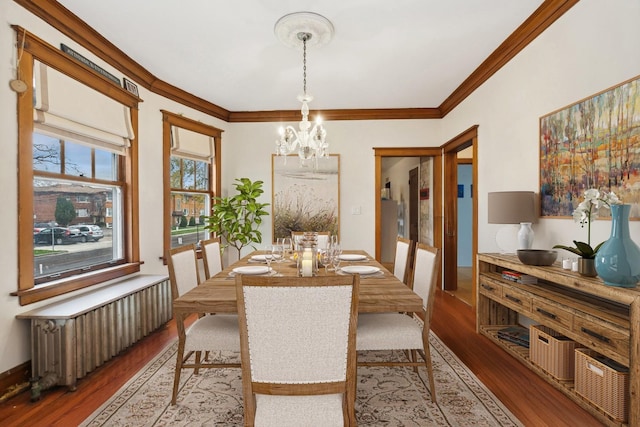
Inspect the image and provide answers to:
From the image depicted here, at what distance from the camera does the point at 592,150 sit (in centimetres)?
222

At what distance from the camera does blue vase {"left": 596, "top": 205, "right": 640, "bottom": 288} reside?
1.67 meters

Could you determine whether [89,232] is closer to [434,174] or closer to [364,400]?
[364,400]

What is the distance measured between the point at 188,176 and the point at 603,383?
14.7ft

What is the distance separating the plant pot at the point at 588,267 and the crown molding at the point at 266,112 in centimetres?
171

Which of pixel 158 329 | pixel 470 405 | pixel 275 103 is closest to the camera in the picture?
pixel 470 405

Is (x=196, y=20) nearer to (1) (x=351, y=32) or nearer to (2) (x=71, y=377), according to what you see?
(1) (x=351, y=32)

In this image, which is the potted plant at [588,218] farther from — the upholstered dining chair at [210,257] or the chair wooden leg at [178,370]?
the upholstered dining chair at [210,257]

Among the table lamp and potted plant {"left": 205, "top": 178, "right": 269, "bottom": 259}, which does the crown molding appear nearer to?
potted plant {"left": 205, "top": 178, "right": 269, "bottom": 259}

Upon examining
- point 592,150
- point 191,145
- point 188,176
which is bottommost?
point 592,150

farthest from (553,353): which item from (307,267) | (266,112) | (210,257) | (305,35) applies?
(266,112)

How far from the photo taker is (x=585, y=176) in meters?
2.28

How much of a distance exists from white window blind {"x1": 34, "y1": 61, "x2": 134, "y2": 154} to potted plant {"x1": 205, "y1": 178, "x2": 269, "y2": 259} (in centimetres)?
145

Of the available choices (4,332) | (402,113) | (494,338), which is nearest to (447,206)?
(402,113)

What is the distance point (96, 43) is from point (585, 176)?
154 inches
